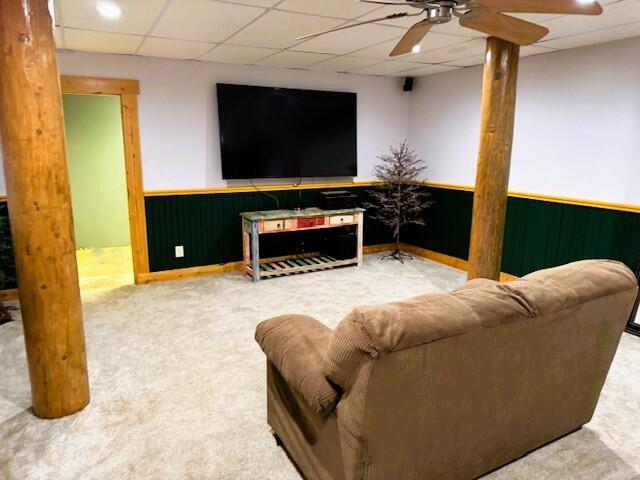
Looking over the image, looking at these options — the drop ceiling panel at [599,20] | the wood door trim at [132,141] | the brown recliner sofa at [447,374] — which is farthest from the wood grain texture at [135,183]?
the drop ceiling panel at [599,20]

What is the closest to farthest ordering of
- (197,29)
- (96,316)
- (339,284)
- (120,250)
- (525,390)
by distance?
1. (525,390)
2. (197,29)
3. (96,316)
4. (339,284)
5. (120,250)

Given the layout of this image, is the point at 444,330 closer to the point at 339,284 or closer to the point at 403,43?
the point at 403,43

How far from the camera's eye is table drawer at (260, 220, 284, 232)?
4793mm

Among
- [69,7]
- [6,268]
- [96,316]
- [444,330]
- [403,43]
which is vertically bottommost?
[96,316]

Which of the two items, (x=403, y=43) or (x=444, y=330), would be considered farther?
(x=403, y=43)

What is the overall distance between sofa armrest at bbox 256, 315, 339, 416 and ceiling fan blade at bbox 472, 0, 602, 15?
1692mm

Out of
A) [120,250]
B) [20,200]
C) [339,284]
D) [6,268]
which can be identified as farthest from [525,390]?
[120,250]

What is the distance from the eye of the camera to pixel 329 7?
2877 millimetres

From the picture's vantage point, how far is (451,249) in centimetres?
559

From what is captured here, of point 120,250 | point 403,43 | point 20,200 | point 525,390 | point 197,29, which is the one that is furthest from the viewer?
point 120,250

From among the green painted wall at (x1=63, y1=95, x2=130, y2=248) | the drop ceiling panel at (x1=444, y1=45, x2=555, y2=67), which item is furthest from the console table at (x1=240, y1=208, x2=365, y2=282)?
the green painted wall at (x1=63, y1=95, x2=130, y2=248)

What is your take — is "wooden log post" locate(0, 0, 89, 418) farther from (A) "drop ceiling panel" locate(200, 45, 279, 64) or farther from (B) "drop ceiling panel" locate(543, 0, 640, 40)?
(B) "drop ceiling panel" locate(543, 0, 640, 40)

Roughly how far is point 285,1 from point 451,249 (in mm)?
3714

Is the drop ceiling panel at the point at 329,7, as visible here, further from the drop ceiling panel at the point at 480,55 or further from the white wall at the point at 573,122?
the white wall at the point at 573,122
